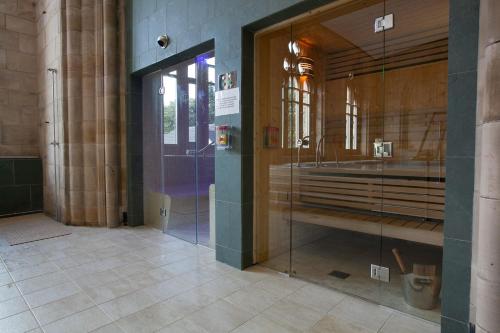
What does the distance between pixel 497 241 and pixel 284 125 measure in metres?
2.20

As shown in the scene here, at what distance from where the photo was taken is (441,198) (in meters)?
2.54

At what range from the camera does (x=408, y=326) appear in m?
1.92

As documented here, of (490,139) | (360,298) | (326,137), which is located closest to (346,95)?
(326,137)

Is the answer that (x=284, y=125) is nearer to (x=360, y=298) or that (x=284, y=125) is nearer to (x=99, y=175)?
(x=360, y=298)

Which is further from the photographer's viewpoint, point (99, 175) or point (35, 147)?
point (35, 147)

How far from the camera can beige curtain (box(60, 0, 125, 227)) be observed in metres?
4.28

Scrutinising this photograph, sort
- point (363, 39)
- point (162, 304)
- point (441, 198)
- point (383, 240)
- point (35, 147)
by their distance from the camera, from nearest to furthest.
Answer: point (162, 304), point (441, 198), point (383, 240), point (363, 39), point (35, 147)

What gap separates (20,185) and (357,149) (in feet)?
18.5

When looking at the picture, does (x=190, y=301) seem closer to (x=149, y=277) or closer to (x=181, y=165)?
(x=149, y=277)

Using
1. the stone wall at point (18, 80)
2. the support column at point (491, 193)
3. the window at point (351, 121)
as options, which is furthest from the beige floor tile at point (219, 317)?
the stone wall at point (18, 80)

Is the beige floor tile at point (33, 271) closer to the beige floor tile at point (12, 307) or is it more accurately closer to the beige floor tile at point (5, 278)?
the beige floor tile at point (5, 278)

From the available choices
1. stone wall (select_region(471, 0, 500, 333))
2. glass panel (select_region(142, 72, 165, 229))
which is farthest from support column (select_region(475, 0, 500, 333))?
glass panel (select_region(142, 72, 165, 229))

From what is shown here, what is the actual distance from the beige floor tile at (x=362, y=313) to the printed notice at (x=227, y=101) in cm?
185

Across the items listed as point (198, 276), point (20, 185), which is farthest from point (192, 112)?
point (20, 185)
